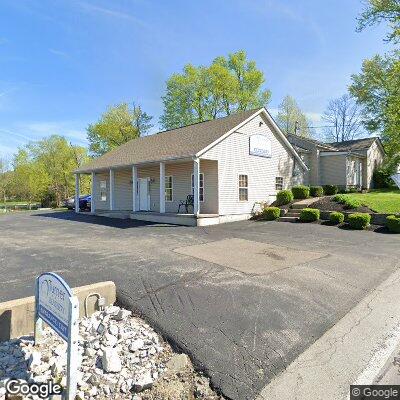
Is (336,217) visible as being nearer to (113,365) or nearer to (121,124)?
(113,365)

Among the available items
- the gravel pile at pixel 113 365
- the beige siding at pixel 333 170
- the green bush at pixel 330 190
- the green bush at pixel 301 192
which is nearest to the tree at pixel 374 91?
the beige siding at pixel 333 170

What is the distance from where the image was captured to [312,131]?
161ft

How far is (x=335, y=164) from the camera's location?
26.1m

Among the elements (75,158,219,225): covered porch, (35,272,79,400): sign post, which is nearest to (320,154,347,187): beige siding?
(75,158,219,225): covered porch

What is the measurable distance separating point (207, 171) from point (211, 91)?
80.3 ft

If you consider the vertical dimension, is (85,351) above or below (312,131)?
below

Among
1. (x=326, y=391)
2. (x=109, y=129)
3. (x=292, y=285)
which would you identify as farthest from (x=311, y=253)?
(x=109, y=129)

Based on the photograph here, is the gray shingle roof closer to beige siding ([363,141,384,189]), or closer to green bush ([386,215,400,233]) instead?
green bush ([386,215,400,233])

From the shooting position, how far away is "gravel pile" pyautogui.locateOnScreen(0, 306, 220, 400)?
3.20m

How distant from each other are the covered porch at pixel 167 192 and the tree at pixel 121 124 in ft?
68.5

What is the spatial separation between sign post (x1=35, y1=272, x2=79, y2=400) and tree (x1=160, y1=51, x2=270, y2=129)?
3728 centimetres

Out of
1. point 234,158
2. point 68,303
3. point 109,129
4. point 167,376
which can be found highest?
point 109,129

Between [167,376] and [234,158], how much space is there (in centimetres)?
1517

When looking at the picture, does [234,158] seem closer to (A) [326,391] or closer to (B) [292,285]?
(B) [292,285]
